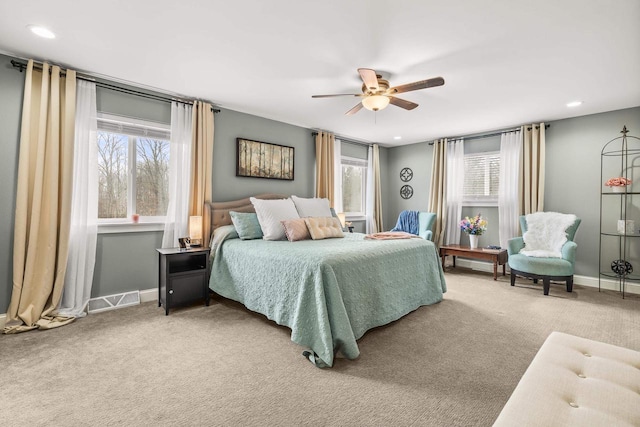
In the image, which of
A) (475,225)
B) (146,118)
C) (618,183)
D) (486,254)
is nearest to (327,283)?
(146,118)

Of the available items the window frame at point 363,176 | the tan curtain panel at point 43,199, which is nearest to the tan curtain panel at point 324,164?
the window frame at point 363,176

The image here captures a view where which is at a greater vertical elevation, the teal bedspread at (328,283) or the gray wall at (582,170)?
the gray wall at (582,170)

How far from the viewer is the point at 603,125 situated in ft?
14.3

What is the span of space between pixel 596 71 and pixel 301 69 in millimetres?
2881

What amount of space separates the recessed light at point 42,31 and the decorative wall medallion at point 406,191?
5.90 m

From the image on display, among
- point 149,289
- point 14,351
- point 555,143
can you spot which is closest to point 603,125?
point 555,143

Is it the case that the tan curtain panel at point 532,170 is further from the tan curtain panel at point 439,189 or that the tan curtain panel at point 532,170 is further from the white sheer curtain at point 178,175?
the white sheer curtain at point 178,175

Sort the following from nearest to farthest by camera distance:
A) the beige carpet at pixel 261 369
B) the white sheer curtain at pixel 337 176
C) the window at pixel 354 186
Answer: the beige carpet at pixel 261 369 < the white sheer curtain at pixel 337 176 < the window at pixel 354 186

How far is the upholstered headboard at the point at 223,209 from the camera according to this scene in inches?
156

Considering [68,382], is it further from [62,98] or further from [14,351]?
[62,98]

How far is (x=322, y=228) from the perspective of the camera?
3.77 metres

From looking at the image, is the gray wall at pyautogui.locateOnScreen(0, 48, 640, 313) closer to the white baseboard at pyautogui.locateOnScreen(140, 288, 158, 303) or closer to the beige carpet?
the white baseboard at pyautogui.locateOnScreen(140, 288, 158, 303)

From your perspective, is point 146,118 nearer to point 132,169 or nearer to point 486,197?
point 132,169

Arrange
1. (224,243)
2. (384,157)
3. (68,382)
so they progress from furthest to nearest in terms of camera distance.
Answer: (384,157) < (224,243) < (68,382)
